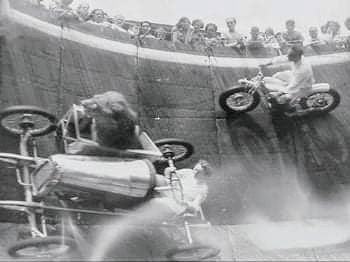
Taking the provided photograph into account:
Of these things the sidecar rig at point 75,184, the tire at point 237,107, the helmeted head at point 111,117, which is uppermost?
the tire at point 237,107

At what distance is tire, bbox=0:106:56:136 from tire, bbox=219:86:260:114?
2965 millimetres

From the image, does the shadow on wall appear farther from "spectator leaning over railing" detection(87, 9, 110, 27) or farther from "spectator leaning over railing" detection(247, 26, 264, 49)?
"spectator leaning over railing" detection(87, 9, 110, 27)

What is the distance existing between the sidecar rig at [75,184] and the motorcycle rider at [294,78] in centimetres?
311

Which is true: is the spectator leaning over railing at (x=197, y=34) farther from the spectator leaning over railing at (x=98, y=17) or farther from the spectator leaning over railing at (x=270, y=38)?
the spectator leaning over railing at (x=98, y=17)

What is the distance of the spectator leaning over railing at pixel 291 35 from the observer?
9703 mm

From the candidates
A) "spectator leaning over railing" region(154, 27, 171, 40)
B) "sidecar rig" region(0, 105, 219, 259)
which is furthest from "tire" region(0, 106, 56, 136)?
"spectator leaning over railing" region(154, 27, 171, 40)

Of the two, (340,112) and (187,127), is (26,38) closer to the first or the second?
(187,127)

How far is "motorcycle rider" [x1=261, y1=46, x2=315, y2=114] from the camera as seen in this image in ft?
25.2

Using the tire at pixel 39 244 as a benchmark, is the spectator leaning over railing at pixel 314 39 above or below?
above

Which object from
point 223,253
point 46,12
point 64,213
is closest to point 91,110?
point 64,213

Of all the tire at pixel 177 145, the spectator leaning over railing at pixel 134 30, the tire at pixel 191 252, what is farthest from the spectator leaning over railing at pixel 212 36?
the tire at pixel 191 252

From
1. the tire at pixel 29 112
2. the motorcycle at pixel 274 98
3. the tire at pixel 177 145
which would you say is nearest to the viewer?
the tire at pixel 29 112

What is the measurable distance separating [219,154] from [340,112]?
2.42m

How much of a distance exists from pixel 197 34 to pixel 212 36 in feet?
1.03
